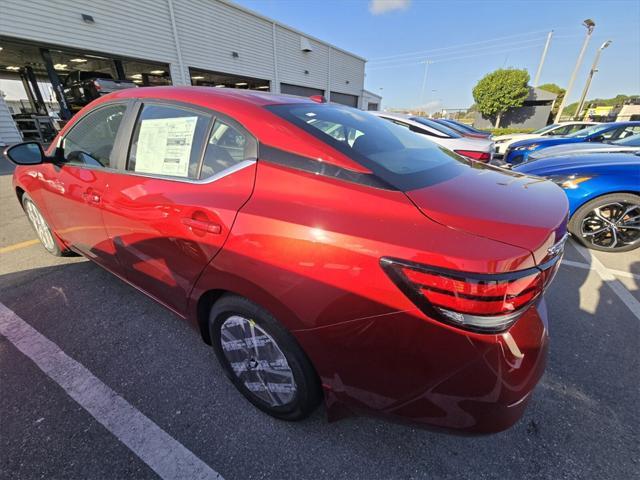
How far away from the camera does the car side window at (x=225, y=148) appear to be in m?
1.39

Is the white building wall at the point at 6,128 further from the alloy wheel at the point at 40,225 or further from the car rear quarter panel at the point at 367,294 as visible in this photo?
the car rear quarter panel at the point at 367,294

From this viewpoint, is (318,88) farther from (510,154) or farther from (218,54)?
(510,154)

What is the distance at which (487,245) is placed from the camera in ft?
3.06

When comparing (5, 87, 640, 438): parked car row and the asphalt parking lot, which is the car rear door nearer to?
(5, 87, 640, 438): parked car row

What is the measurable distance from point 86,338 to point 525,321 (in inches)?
106

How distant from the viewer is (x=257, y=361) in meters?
1.52

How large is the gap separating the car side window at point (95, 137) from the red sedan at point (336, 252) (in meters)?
0.19

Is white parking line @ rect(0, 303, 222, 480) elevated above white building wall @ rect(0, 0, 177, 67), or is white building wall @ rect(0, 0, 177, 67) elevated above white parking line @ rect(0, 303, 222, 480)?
white building wall @ rect(0, 0, 177, 67)

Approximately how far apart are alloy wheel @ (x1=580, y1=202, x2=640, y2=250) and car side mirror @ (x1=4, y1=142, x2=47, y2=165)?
561 centimetres

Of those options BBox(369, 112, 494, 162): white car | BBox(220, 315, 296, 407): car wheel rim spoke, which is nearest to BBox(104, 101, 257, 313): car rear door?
BBox(220, 315, 296, 407): car wheel rim spoke

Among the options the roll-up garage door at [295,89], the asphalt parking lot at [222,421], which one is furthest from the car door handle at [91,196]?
the roll-up garage door at [295,89]

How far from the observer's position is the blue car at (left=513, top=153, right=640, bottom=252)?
10.7ft

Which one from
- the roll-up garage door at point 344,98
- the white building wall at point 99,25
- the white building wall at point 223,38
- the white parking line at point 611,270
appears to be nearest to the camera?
the white parking line at point 611,270

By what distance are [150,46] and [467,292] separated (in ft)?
48.8
